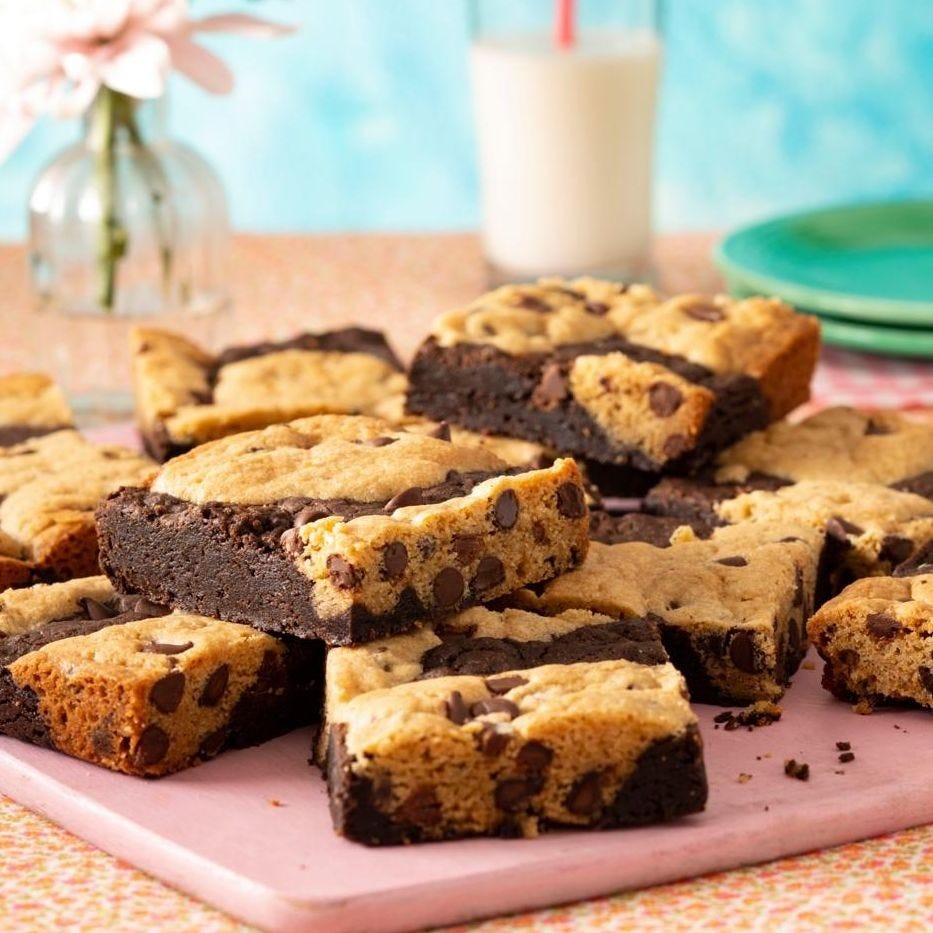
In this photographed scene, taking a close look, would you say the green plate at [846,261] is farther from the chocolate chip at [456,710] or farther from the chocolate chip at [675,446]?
the chocolate chip at [456,710]

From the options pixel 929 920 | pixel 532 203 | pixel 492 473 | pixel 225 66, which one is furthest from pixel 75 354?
pixel 929 920

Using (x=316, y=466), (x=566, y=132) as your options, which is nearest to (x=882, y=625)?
(x=316, y=466)

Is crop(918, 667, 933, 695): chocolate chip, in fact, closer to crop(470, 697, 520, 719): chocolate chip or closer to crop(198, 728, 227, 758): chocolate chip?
crop(470, 697, 520, 719): chocolate chip

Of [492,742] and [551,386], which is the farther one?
[551,386]

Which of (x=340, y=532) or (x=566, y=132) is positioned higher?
(x=566, y=132)

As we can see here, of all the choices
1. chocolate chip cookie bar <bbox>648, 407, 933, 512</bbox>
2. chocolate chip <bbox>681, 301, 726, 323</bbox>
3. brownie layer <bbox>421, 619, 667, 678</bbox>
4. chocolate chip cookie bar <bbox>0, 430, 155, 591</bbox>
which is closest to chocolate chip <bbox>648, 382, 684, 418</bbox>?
chocolate chip cookie bar <bbox>648, 407, 933, 512</bbox>

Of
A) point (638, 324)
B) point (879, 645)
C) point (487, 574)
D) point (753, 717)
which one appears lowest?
point (753, 717)

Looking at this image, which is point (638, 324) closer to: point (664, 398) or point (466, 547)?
point (664, 398)
